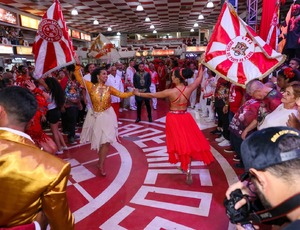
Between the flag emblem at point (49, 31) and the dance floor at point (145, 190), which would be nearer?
the dance floor at point (145, 190)

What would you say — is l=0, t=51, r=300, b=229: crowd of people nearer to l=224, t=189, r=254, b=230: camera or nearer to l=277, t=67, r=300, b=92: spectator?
l=277, t=67, r=300, b=92: spectator

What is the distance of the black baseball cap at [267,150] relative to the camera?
2.97 ft

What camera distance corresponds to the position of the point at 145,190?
3.69 meters

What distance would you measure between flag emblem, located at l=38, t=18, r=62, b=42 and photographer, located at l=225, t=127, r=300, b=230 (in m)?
3.71

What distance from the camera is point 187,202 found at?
131 inches

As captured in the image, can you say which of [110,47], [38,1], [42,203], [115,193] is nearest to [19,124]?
[42,203]

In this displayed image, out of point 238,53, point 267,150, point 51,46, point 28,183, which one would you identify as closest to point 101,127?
point 51,46

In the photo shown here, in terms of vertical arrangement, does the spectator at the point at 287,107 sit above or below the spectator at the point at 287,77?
below

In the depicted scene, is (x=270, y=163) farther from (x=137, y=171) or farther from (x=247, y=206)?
(x=137, y=171)

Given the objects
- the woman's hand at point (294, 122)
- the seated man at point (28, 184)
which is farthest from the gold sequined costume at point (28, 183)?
the woman's hand at point (294, 122)

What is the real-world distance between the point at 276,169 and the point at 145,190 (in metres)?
2.96

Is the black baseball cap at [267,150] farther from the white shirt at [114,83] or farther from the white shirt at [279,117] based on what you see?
the white shirt at [114,83]

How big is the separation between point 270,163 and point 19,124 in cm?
134

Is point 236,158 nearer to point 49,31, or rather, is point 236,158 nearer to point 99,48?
point 49,31
